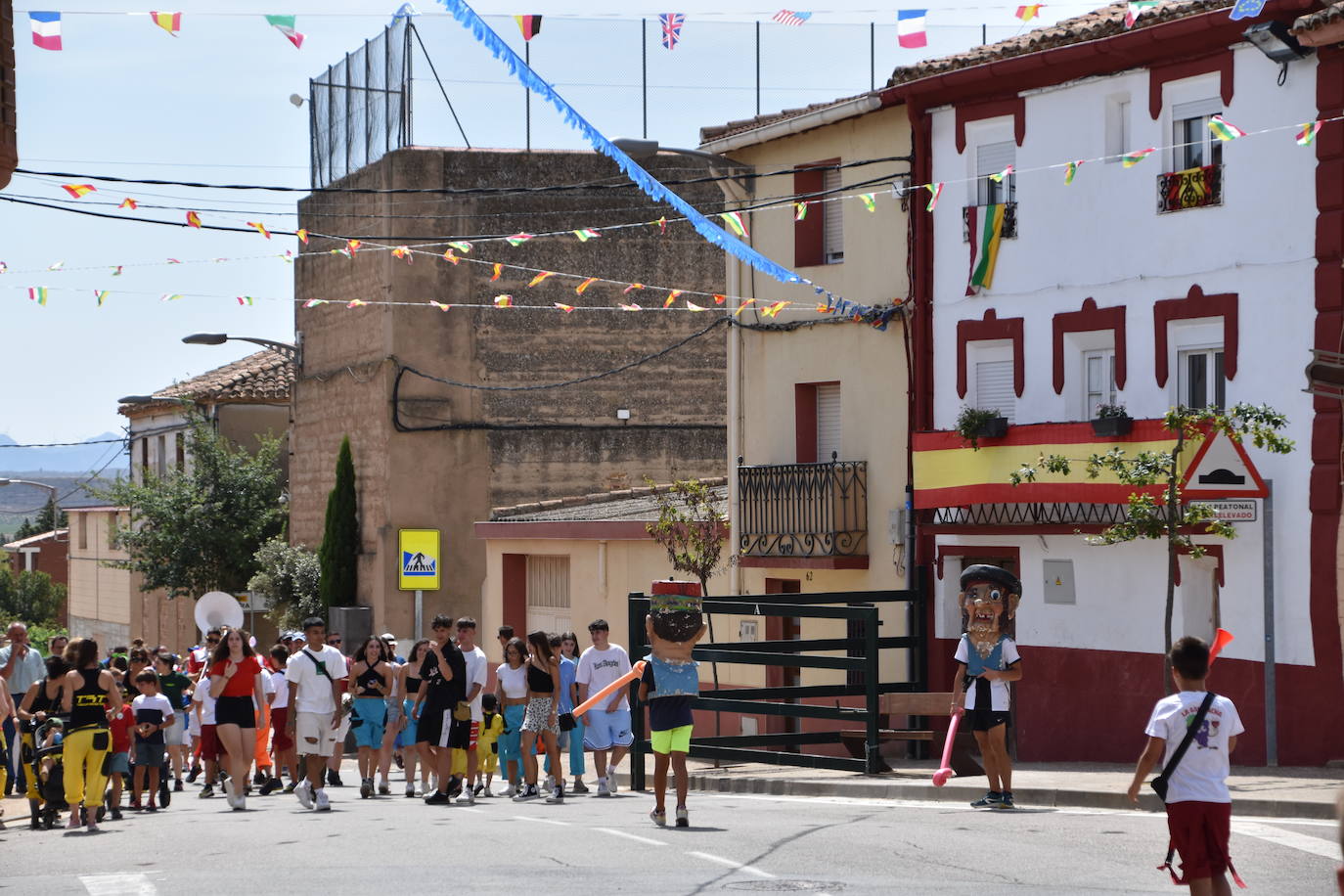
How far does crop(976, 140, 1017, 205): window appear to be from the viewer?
77.0 feet

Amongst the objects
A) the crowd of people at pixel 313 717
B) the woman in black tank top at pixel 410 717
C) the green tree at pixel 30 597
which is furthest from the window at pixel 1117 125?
the green tree at pixel 30 597

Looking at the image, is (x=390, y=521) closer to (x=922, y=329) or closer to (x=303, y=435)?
(x=303, y=435)

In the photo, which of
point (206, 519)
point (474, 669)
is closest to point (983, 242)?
point (474, 669)

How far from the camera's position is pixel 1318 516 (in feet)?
63.7

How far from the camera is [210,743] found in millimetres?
19609

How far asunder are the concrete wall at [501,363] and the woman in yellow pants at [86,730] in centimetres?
1974

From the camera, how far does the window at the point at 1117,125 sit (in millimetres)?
22188

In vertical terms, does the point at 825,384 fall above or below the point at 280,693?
above

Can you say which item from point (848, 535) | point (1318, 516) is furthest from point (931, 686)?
point (1318, 516)

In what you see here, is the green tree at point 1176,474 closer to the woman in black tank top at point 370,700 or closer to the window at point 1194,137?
the window at point 1194,137

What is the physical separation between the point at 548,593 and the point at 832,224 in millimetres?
10053

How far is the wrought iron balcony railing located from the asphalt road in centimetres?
913

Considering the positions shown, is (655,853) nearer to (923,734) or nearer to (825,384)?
(923,734)

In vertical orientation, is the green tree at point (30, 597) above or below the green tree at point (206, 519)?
below
